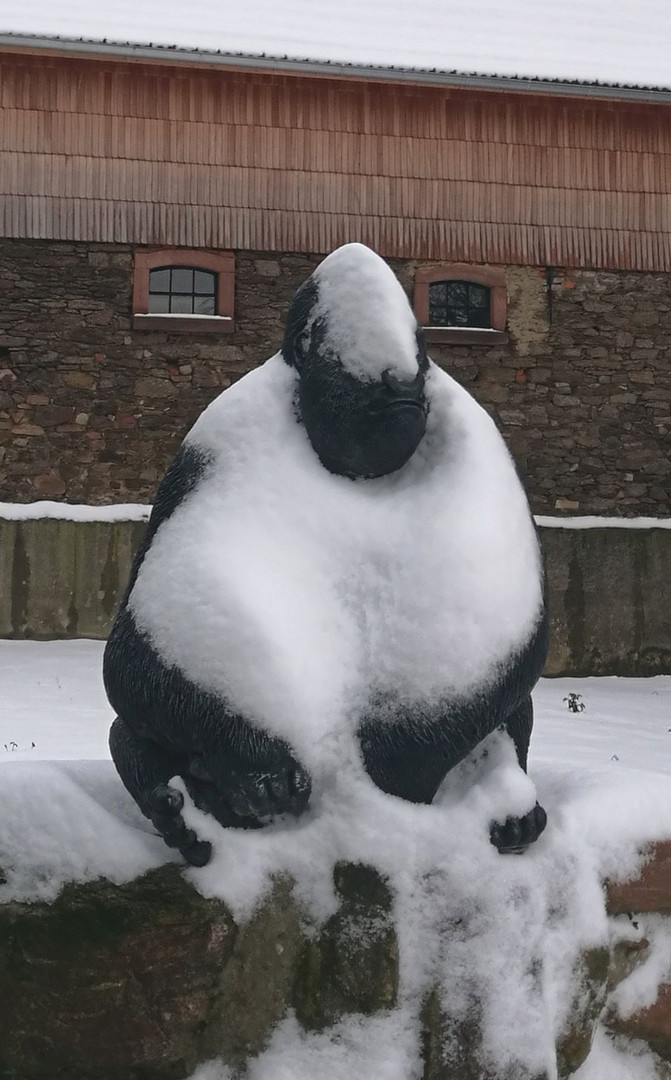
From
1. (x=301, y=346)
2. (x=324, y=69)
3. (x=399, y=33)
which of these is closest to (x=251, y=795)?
(x=301, y=346)

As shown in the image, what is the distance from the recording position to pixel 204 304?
1034cm

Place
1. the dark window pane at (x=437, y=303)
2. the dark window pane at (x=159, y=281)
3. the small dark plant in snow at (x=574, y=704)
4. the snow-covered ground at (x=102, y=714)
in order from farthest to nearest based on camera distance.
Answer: the dark window pane at (x=437, y=303) → the dark window pane at (x=159, y=281) → the small dark plant in snow at (x=574, y=704) → the snow-covered ground at (x=102, y=714)

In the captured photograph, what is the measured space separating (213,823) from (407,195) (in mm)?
8888

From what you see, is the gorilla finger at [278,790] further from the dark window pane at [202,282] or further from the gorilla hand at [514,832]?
the dark window pane at [202,282]

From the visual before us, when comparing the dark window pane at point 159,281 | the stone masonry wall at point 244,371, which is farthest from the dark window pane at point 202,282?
the stone masonry wall at point 244,371

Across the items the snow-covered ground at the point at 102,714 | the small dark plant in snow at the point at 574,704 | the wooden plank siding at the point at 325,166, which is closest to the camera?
the snow-covered ground at the point at 102,714

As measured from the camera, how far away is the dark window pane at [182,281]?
33.5 ft

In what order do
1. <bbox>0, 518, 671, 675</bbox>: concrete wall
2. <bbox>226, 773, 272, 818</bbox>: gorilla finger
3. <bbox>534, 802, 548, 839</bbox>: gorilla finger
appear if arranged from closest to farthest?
<bbox>226, 773, 272, 818</bbox>: gorilla finger, <bbox>534, 802, 548, 839</bbox>: gorilla finger, <bbox>0, 518, 671, 675</bbox>: concrete wall

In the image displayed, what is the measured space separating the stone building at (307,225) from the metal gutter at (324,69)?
2 cm

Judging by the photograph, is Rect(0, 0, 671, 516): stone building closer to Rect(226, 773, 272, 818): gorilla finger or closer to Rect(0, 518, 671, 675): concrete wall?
Rect(0, 518, 671, 675): concrete wall

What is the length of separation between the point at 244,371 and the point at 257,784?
324 inches

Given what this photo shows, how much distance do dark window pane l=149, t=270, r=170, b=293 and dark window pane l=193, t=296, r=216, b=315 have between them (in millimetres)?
258

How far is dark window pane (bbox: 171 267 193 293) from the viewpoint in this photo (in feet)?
33.5

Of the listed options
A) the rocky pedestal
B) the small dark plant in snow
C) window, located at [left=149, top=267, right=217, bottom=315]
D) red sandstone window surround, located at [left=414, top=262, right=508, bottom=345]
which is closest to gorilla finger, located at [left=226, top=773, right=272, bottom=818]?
the rocky pedestal
